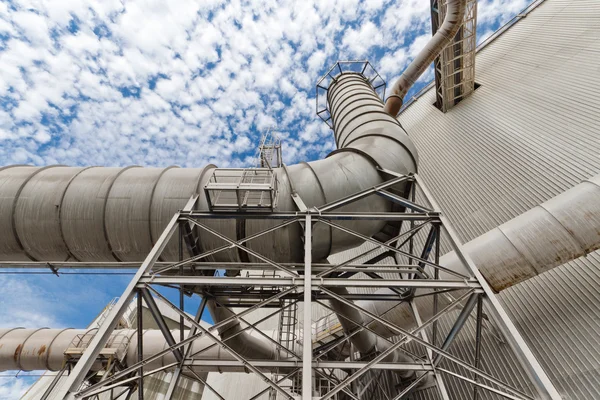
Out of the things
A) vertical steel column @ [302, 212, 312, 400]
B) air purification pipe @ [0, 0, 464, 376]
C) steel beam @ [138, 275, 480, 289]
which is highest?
air purification pipe @ [0, 0, 464, 376]

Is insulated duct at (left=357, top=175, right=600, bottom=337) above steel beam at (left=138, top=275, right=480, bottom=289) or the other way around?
above

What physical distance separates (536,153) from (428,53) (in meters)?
6.75

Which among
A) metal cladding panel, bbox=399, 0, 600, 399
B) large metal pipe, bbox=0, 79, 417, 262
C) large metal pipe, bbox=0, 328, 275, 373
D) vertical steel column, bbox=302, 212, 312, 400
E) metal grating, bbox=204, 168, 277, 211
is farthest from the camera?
large metal pipe, bbox=0, 328, 275, 373

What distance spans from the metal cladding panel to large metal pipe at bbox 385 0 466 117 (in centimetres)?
260

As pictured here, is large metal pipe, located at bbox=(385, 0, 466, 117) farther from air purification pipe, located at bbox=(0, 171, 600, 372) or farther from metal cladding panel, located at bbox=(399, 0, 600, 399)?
air purification pipe, located at bbox=(0, 171, 600, 372)

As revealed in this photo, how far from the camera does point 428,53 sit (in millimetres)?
13516

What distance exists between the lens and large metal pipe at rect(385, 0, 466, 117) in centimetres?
1264

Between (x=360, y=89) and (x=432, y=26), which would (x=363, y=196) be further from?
(x=432, y=26)

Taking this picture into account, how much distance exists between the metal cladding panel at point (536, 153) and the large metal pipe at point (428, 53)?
260cm

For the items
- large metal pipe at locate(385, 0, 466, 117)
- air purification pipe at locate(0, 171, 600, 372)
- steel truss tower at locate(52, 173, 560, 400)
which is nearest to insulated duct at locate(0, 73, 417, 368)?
steel truss tower at locate(52, 173, 560, 400)

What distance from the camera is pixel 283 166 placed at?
22.2ft

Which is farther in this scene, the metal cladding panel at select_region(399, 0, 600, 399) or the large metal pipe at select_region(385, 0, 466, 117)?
the large metal pipe at select_region(385, 0, 466, 117)

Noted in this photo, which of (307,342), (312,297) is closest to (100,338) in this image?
(307,342)

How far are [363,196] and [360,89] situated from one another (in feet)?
22.9
